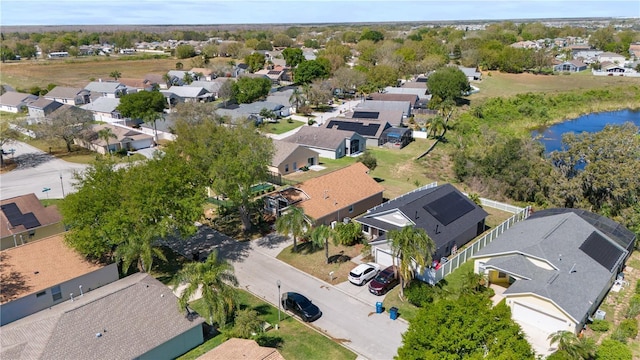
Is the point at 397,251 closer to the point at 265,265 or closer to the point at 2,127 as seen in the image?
the point at 265,265

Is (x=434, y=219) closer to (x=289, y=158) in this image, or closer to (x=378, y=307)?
(x=378, y=307)

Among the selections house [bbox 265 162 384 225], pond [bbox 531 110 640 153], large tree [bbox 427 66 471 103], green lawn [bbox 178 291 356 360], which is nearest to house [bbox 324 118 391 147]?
house [bbox 265 162 384 225]

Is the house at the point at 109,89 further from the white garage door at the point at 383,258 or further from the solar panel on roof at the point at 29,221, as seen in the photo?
the white garage door at the point at 383,258

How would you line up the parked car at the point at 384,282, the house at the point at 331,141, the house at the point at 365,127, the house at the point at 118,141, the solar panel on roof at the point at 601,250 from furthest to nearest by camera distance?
the house at the point at 365,127 < the house at the point at 118,141 < the house at the point at 331,141 < the solar panel on roof at the point at 601,250 < the parked car at the point at 384,282

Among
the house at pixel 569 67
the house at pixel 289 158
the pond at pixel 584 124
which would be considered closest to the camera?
the house at pixel 289 158

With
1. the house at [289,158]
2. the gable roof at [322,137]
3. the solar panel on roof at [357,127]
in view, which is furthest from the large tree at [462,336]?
the solar panel on roof at [357,127]

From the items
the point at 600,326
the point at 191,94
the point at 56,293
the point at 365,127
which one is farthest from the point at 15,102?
the point at 600,326

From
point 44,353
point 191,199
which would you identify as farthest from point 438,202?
point 44,353
